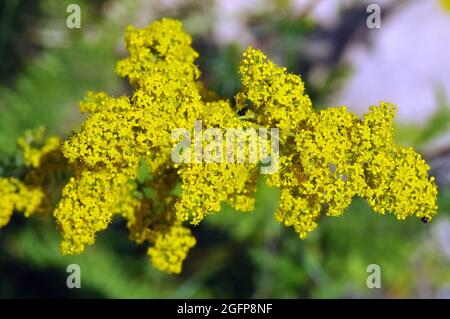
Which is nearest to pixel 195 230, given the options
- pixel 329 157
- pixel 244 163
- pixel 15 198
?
pixel 15 198

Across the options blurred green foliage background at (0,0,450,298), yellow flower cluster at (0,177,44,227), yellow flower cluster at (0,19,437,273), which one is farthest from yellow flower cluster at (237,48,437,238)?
blurred green foliage background at (0,0,450,298)

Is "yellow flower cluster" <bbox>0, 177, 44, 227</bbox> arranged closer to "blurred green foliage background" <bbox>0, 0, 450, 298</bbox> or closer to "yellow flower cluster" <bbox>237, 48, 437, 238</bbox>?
"yellow flower cluster" <bbox>237, 48, 437, 238</bbox>

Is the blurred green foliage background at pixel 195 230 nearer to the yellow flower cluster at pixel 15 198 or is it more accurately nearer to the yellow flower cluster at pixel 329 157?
the yellow flower cluster at pixel 15 198

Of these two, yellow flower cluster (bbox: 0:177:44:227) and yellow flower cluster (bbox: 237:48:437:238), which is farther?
yellow flower cluster (bbox: 0:177:44:227)

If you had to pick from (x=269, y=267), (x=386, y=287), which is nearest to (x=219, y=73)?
(x=269, y=267)
